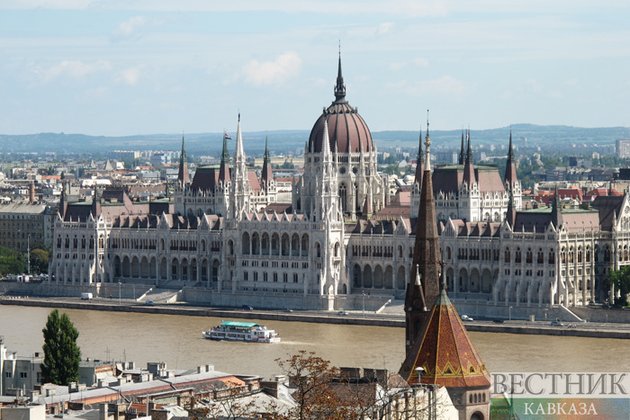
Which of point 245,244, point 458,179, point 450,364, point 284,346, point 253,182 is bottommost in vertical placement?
point 284,346

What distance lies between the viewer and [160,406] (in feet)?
144

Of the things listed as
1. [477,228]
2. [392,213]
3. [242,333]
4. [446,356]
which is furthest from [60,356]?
[392,213]

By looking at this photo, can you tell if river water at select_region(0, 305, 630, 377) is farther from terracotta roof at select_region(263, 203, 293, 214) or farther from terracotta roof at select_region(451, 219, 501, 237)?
terracotta roof at select_region(263, 203, 293, 214)

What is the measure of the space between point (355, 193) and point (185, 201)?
11337 millimetres

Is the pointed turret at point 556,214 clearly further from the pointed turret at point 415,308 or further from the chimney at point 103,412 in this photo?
the chimney at point 103,412

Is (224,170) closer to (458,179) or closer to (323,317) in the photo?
(458,179)

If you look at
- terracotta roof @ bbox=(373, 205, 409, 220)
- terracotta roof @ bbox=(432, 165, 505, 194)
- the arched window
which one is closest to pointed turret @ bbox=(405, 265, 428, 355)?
terracotta roof @ bbox=(432, 165, 505, 194)

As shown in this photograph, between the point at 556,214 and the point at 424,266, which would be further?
the point at 556,214

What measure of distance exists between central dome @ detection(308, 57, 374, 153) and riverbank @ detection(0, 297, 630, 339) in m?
10.3

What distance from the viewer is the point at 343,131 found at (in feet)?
353

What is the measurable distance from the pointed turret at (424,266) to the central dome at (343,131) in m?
57.2

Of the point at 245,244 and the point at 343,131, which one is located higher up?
the point at 343,131

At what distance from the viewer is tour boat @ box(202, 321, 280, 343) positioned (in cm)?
8681

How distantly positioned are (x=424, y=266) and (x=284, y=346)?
3710 centimetres
